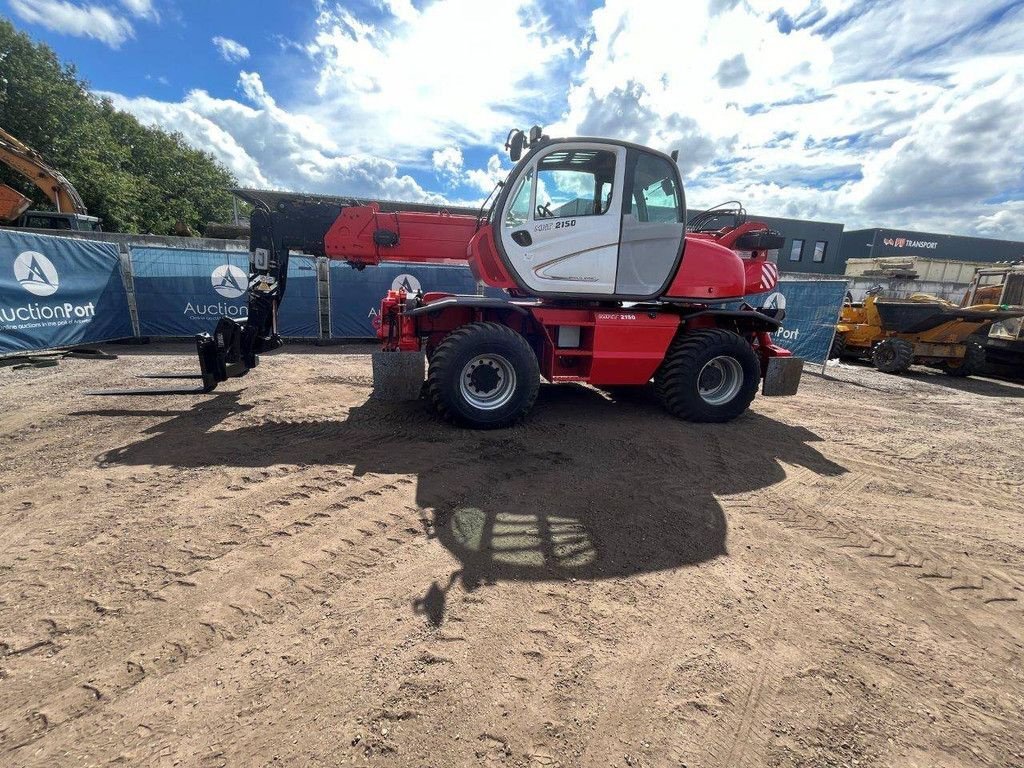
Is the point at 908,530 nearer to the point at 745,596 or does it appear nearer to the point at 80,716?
the point at 745,596

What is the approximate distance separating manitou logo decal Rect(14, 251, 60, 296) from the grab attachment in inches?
159

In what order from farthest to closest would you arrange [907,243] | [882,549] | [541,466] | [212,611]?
[907,243], [541,466], [882,549], [212,611]

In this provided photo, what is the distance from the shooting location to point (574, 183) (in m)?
5.34

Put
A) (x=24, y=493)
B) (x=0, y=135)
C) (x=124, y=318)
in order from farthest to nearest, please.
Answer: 1. (x=0, y=135)
2. (x=124, y=318)
3. (x=24, y=493)

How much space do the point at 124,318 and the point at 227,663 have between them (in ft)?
37.3

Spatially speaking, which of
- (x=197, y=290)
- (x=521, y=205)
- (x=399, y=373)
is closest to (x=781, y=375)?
(x=521, y=205)

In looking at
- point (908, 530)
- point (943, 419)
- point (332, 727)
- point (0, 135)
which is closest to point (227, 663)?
point (332, 727)

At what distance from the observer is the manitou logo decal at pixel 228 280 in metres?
10.9

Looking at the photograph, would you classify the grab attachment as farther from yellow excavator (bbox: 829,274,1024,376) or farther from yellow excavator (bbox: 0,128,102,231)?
yellow excavator (bbox: 829,274,1024,376)

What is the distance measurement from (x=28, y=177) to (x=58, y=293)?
10.9 meters

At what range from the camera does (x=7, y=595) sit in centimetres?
245

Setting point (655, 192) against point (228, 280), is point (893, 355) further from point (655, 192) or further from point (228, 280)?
point (228, 280)

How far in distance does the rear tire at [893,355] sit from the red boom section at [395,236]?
11303 mm

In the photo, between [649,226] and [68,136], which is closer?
[649,226]
